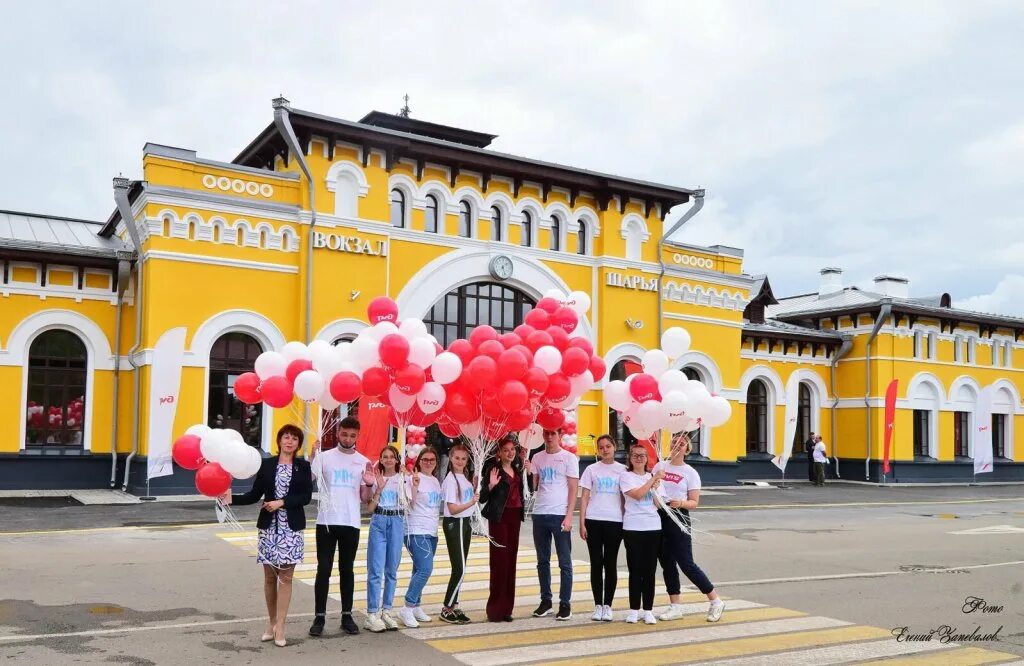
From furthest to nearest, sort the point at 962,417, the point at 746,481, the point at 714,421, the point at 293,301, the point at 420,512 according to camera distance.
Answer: the point at 962,417 → the point at 746,481 → the point at 293,301 → the point at 714,421 → the point at 420,512

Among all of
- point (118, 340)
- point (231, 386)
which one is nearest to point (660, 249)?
point (231, 386)

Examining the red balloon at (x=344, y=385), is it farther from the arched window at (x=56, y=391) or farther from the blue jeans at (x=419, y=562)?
the arched window at (x=56, y=391)

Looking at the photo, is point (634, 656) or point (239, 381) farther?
point (239, 381)

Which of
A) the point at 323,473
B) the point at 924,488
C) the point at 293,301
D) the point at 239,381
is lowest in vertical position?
the point at 924,488

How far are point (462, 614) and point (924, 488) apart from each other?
23957mm

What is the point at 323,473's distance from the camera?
7156 millimetres

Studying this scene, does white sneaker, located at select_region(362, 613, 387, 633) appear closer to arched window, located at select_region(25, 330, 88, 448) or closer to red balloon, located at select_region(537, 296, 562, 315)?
red balloon, located at select_region(537, 296, 562, 315)

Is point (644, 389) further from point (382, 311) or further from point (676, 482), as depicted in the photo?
point (382, 311)

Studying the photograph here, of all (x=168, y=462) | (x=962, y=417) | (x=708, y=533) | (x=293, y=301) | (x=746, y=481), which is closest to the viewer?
(x=708, y=533)

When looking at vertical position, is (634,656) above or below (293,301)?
below

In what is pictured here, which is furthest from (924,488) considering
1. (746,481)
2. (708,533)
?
(708,533)

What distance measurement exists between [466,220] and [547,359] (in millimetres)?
13962

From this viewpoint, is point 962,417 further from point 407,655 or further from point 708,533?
point 407,655

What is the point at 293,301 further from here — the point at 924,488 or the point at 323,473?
the point at 924,488
